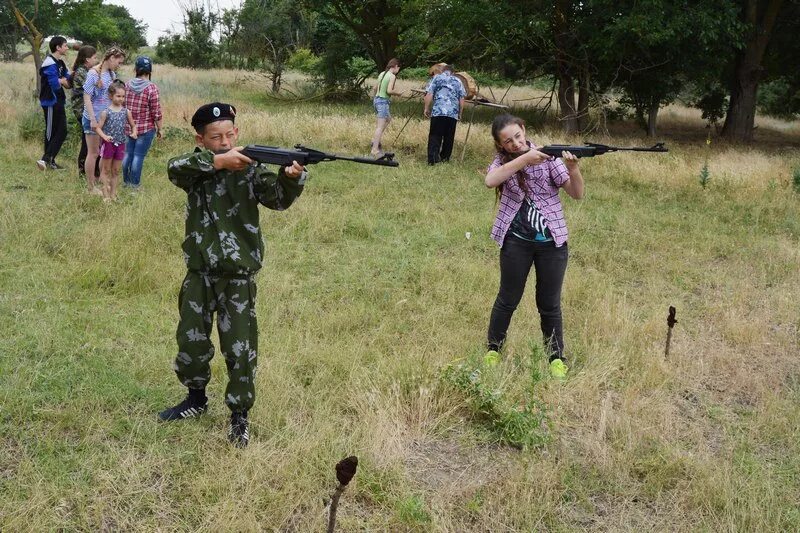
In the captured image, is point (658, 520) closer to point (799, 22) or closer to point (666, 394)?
point (666, 394)

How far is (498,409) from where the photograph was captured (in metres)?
3.82

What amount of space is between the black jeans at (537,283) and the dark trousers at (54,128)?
7222 millimetres

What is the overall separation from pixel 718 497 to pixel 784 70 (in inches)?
820

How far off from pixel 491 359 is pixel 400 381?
66 centimetres

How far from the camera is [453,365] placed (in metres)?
4.15

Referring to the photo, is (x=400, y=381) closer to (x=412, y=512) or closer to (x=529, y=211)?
(x=412, y=512)

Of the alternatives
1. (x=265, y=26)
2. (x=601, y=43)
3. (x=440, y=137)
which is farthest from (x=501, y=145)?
(x=265, y=26)

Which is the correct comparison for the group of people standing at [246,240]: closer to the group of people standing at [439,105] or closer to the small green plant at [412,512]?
the small green plant at [412,512]

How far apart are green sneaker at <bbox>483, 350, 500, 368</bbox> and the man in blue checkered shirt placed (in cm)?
742

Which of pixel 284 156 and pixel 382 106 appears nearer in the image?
pixel 284 156

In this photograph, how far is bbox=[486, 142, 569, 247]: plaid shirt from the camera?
4242mm

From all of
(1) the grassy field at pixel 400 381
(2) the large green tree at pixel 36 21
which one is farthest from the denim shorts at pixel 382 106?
→ (2) the large green tree at pixel 36 21

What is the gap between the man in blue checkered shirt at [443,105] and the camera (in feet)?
36.8

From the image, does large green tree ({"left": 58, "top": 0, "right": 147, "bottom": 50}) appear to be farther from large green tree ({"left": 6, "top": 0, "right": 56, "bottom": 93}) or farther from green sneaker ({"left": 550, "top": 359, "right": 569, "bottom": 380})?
green sneaker ({"left": 550, "top": 359, "right": 569, "bottom": 380})
